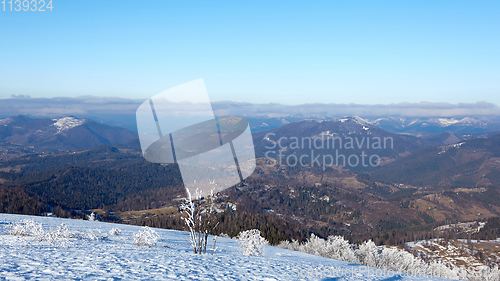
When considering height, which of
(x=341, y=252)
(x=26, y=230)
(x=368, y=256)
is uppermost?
(x=26, y=230)

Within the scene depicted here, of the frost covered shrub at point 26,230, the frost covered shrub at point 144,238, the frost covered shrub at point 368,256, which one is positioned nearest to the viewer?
the frost covered shrub at point 26,230

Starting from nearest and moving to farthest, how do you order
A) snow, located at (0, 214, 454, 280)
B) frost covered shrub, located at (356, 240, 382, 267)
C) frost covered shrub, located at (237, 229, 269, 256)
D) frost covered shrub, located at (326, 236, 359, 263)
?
snow, located at (0, 214, 454, 280)
frost covered shrub, located at (237, 229, 269, 256)
frost covered shrub, located at (356, 240, 382, 267)
frost covered shrub, located at (326, 236, 359, 263)

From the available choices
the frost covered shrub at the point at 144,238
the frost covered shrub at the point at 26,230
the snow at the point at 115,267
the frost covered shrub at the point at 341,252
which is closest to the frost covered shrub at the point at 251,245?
the snow at the point at 115,267

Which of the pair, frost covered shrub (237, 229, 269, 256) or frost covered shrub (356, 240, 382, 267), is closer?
frost covered shrub (237, 229, 269, 256)

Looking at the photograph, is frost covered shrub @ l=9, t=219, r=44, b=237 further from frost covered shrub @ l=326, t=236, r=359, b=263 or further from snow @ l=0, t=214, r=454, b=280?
frost covered shrub @ l=326, t=236, r=359, b=263

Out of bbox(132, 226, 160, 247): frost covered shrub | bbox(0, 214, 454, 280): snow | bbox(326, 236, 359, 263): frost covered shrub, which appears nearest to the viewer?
bbox(0, 214, 454, 280): snow

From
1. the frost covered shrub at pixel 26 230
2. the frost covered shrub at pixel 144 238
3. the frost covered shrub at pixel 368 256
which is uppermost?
the frost covered shrub at pixel 26 230

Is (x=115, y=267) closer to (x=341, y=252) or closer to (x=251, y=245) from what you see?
(x=251, y=245)

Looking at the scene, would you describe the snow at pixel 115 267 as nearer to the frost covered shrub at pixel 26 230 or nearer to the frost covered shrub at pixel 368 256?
the frost covered shrub at pixel 26 230

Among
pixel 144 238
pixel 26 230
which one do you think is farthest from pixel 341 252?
pixel 26 230

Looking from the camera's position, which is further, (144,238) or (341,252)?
(341,252)

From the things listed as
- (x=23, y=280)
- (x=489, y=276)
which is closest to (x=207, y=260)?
(x=23, y=280)

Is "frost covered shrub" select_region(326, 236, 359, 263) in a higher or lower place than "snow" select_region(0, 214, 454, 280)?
lower


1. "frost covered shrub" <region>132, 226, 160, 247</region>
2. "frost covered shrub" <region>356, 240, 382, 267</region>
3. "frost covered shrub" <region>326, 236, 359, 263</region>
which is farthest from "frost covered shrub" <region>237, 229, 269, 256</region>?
"frost covered shrub" <region>356, 240, 382, 267</region>
